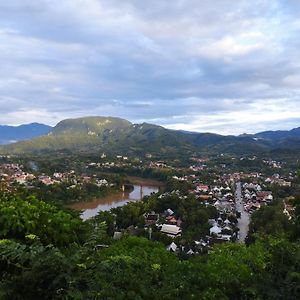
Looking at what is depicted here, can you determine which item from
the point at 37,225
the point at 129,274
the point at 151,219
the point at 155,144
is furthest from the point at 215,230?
the point at 155,144

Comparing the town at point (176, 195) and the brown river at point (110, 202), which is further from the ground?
the town at point (176, 195)

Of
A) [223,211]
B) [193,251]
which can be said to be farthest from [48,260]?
[223,211]

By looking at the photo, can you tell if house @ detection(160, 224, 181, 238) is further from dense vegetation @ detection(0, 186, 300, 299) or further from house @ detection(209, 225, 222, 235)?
dense vegetation @ detection(0, 186, 300, 299)

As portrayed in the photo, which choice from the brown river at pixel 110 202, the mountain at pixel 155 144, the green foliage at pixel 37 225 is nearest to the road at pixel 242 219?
the brown river at pixel 110 202

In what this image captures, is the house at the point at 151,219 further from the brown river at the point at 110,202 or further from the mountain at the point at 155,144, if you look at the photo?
the mountain at the point at 155,144

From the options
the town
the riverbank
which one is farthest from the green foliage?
the riverbank

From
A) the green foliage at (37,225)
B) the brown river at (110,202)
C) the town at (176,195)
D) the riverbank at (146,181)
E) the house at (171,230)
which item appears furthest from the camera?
the riverbank at (146,181)

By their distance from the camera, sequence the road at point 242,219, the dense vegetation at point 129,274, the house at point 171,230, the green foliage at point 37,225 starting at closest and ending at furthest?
the dense vegetation at point 129,274 < the green foliage at point 37,225 < the house at point 171,230 < the road at point 242,219

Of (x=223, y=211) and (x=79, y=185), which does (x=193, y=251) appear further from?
(x=79, y=185)

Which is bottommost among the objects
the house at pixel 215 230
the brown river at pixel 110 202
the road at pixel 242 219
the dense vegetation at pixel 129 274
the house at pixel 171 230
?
the road at pixel 242 219

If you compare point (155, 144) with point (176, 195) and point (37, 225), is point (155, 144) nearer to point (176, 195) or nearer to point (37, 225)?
point (176, 195)
